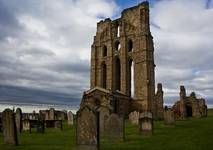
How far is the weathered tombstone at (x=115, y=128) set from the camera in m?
14.3

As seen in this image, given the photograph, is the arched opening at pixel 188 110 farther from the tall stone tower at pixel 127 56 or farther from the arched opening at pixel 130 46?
the arched opening at pixel 130 46

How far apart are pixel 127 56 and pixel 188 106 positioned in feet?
37.3

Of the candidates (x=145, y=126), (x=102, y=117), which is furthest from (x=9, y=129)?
(x=145, y=126)

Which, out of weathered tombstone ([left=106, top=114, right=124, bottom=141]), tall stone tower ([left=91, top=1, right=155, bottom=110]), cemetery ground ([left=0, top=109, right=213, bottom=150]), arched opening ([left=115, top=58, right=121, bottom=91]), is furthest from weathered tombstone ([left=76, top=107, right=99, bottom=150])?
arched opening ([left=115, top=58, right=121, bottom=91])

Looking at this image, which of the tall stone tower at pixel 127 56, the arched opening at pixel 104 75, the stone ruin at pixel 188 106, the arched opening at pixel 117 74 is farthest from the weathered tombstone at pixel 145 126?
the arched opening at pixel 104 75

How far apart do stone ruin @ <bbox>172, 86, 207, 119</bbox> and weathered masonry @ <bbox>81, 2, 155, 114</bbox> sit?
5.35 meters

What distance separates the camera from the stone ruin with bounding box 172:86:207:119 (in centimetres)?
4249

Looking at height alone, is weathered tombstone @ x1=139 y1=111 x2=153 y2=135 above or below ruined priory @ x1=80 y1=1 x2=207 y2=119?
below

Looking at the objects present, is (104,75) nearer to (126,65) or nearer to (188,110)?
(126,65)

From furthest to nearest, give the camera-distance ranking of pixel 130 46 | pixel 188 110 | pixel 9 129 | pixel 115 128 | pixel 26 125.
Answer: pixel 188 110 → pixel 130 46 → pixel 26 125 → pixel 115 128 → pixel 9 129

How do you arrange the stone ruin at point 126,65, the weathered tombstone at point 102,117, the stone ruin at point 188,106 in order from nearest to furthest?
1. the weathered tombstone at point 102,117
2. the stone ruin at point 126,65
3. the stone ruin at point 188,106

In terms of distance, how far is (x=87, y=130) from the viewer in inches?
415

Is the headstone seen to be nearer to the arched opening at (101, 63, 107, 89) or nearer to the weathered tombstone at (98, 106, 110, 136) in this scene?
the weathered tombstone at (98, 106, 110, 136)

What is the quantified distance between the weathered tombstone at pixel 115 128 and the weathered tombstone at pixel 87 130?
157 inches
